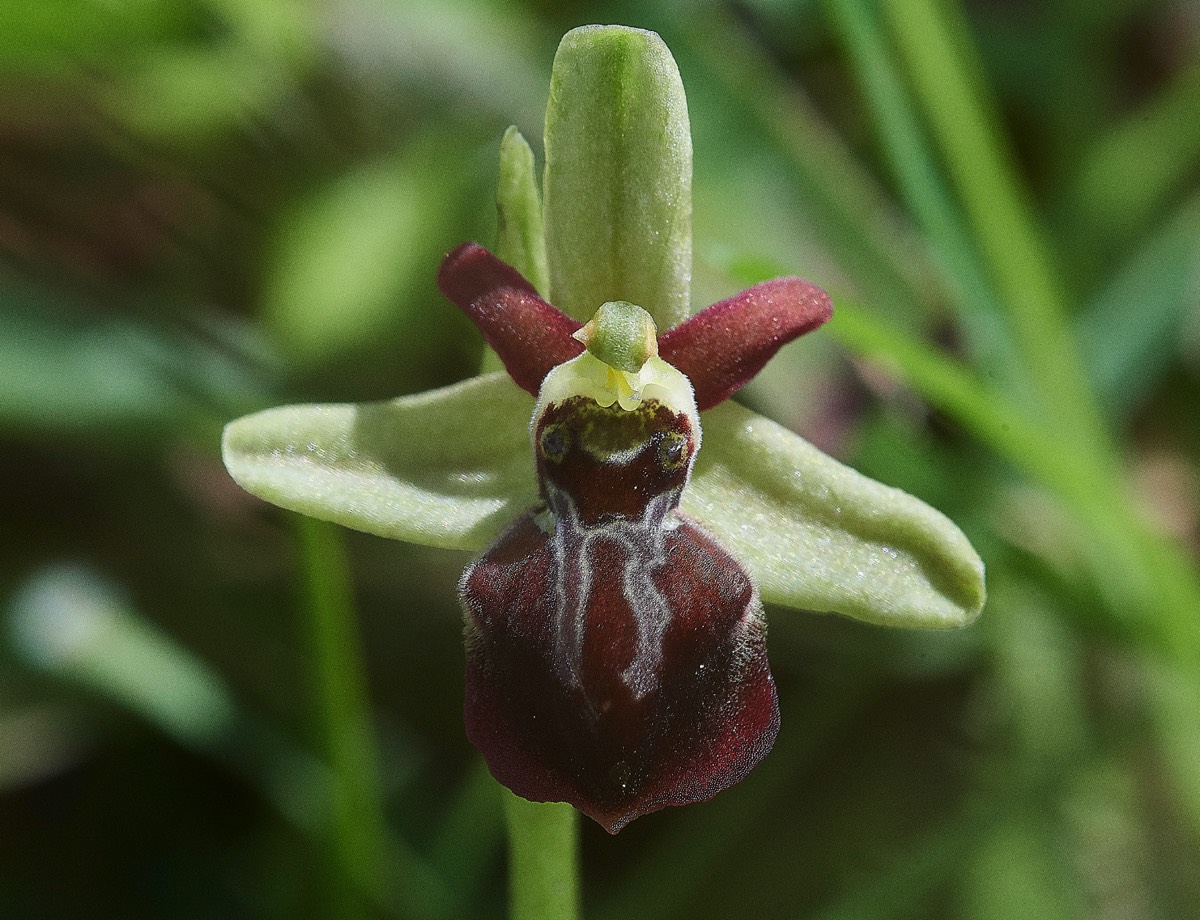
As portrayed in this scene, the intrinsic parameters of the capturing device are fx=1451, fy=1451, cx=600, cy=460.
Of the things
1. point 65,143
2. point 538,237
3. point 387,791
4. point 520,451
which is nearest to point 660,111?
point 538,237

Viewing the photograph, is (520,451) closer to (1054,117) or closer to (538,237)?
(538,237)

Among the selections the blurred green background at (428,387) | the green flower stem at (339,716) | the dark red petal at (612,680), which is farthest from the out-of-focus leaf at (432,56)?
the dark red petal at (612,680)

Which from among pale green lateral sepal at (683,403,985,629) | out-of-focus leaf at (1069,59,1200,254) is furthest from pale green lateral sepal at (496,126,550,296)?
out-of-focus leaf at (1069,59,1200,254)

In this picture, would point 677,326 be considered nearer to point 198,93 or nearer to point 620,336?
point 620,336

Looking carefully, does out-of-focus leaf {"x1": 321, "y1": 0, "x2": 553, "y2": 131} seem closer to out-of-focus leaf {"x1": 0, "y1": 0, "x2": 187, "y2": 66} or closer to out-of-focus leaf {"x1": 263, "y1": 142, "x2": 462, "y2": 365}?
out-of-focus leaf {"x1": 263, "y1": 142, "x2": 462, "y2": 365}

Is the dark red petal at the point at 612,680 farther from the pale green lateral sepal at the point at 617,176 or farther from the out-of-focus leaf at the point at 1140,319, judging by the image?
the out-of-focus leaf at the point at 1140,319

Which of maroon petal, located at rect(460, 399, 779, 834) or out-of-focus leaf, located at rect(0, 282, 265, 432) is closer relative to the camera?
maroon petal, located at rect(460, 399, 779, 834)
